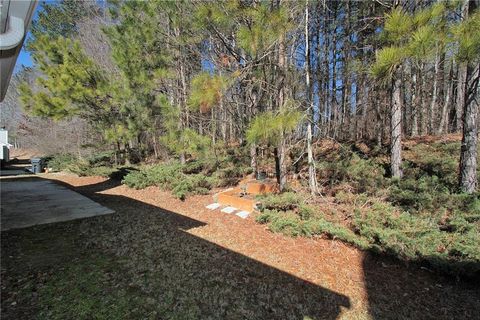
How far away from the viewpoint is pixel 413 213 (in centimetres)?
398

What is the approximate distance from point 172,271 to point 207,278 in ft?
1.34

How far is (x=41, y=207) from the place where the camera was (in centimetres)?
516

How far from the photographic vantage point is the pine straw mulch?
222cm

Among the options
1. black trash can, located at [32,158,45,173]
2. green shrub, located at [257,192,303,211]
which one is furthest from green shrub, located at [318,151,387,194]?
black trash can, located at [32,158,45,173]

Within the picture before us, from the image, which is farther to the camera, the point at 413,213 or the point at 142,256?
the point at 413,213

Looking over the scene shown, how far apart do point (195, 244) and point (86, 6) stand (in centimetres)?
1652

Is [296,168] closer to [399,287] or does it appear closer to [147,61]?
[399,287]

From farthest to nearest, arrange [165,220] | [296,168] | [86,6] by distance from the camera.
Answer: [86,6]
[296,168]
[165,220]

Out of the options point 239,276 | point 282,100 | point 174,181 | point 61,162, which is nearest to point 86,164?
point 61,162

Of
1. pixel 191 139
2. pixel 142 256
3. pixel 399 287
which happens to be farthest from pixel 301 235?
pixel 191 139

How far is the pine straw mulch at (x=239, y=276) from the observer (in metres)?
2.22

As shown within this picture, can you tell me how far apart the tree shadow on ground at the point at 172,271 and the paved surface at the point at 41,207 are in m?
0.43

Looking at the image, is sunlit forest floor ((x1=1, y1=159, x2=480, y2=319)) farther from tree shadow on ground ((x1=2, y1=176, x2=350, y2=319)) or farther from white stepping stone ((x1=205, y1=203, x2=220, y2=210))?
white stepping stone ((x1=205, y1=203, x2=220, y2=210))

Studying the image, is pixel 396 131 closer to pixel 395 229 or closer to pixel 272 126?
pixel 395 229
